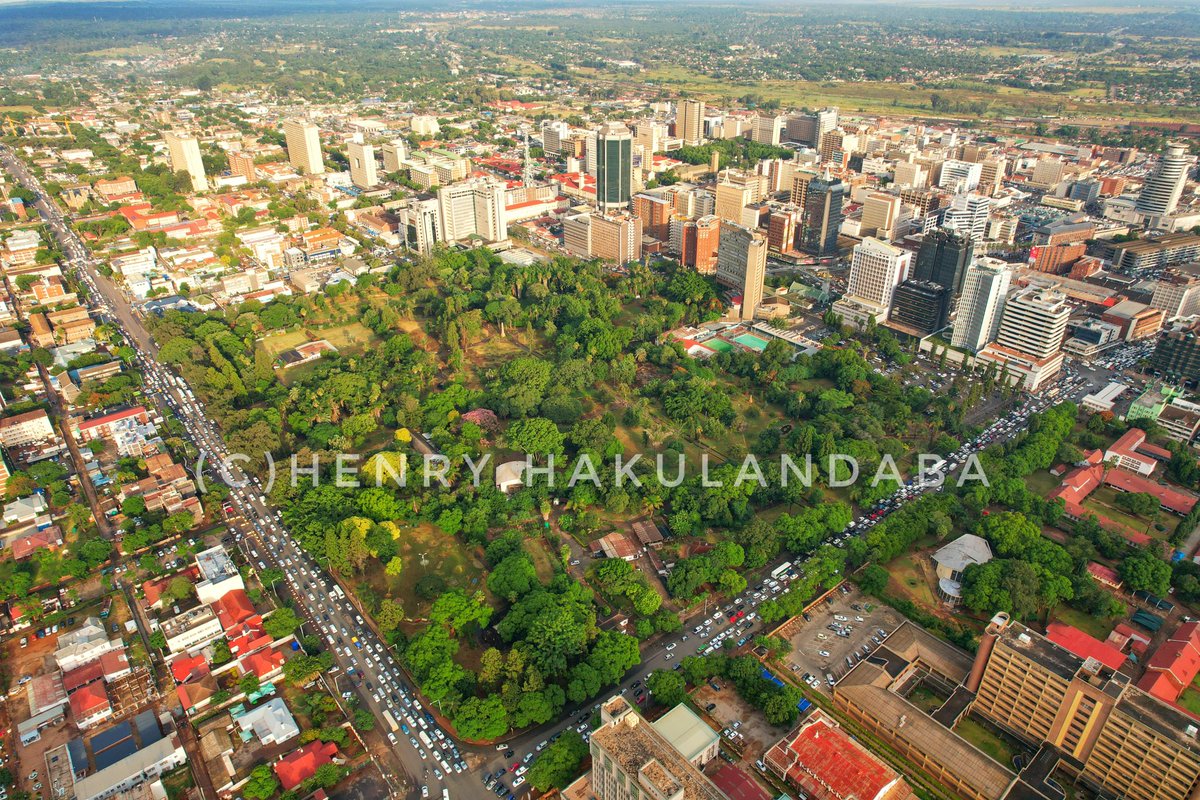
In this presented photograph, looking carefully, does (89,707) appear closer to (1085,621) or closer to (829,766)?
(829,766)

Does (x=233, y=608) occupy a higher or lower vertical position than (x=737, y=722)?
higher

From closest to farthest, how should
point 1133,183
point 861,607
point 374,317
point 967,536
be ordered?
1. point 861,607
2. point 967,536
3. point 374,317
4. point 1133,183

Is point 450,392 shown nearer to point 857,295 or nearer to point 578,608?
point 578,608

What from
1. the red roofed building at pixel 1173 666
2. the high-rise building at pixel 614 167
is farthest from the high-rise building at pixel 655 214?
the red roofed building at pixel 1173 666

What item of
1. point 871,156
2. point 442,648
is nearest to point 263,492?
point 442,648

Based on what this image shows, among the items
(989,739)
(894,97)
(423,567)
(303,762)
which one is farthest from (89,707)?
(894,97)

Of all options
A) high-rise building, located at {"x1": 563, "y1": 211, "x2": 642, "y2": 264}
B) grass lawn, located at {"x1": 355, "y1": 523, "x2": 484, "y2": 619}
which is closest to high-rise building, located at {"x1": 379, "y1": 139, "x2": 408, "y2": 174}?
high-rise building, located at {"x1": 563, "y1": 211, "x2": 642, "y2": 264}
